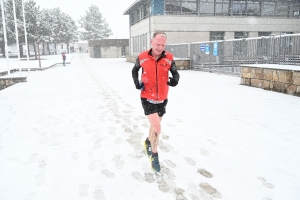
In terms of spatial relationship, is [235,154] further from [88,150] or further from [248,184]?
[88,150]

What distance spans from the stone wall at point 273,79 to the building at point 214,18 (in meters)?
14.3

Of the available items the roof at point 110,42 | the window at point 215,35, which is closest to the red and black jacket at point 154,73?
the window at point 215,35

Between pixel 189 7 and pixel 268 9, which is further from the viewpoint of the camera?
pixel 268 9

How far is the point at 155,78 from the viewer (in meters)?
2.96

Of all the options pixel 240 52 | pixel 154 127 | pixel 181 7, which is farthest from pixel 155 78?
pixel 181 7

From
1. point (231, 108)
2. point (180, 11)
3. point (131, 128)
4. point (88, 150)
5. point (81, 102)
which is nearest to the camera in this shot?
point (88, 150)

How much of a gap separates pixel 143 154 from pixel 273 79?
20.8 ft

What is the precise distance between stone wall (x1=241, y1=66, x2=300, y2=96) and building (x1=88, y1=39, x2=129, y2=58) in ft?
129

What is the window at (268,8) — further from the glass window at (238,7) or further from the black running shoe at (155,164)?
Result: the black running shoe at (155,164)

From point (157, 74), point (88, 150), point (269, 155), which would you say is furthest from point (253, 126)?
point (88, 150)

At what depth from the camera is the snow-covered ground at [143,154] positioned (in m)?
2.71

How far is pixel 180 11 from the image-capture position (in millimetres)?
22953

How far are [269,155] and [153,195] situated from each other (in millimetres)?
1933

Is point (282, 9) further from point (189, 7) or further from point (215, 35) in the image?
point (189, 7)
